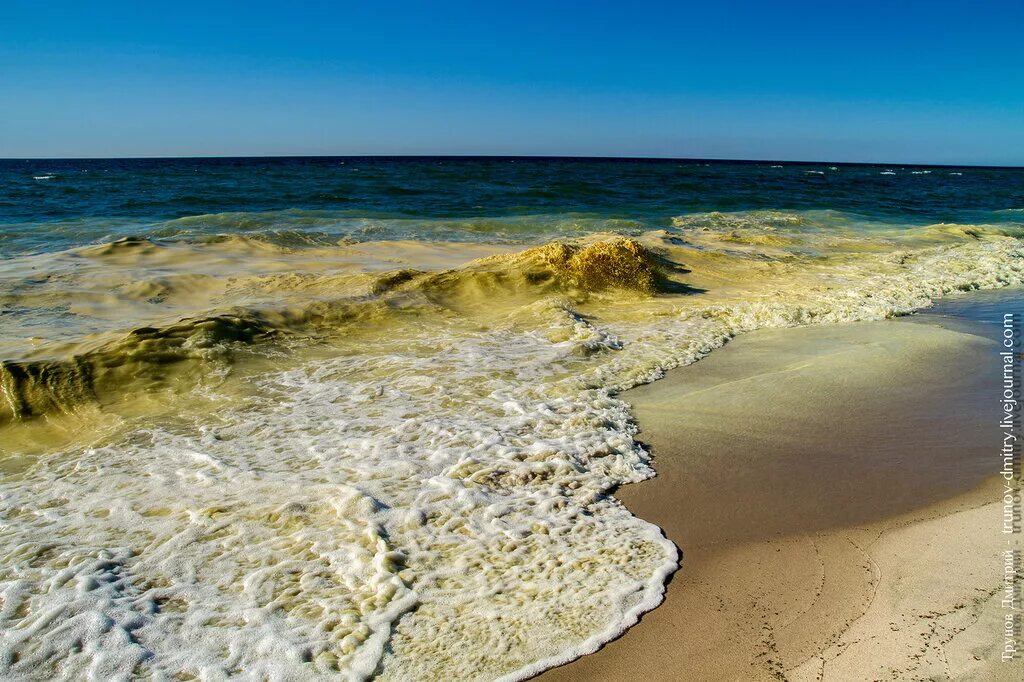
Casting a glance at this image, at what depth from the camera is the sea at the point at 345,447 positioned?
7.63 feet

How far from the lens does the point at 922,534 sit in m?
2.86

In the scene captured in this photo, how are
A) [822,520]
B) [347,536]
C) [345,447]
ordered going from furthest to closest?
[345,447]
[822,520]
[347,536]

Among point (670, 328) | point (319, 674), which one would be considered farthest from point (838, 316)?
point (319, 674)

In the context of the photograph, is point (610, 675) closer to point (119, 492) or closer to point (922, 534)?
point (922, 534)

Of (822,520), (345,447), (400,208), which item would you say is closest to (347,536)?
(345,447)

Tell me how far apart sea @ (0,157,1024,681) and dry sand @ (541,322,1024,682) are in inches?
7.1

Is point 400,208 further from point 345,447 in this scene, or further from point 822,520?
point 822,520

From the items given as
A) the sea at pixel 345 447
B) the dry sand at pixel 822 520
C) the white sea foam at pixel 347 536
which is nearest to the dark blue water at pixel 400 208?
the sea at pixel 345 447

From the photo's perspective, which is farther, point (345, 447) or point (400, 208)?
point (400, 208)

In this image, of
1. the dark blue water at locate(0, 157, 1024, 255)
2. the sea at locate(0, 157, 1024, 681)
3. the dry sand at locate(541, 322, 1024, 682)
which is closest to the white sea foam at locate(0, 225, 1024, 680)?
the sea at locate(0, 157, 1024, 681)

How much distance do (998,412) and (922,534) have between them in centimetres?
206

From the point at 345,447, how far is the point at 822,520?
2.50 metres

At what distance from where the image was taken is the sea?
2.33 m

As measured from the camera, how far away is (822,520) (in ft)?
9.82
